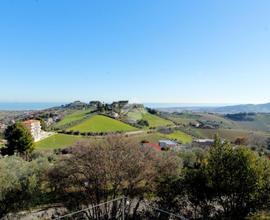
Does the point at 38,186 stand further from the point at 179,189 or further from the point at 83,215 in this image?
the point at 179,189

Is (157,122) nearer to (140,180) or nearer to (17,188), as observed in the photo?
(140,180)

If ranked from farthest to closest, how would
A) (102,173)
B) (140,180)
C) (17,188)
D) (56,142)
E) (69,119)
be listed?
(69,119), (56,142), (140,180), (17,188), (102,173)

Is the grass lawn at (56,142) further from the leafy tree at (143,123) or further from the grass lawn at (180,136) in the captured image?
the leafy tree at (143,123)

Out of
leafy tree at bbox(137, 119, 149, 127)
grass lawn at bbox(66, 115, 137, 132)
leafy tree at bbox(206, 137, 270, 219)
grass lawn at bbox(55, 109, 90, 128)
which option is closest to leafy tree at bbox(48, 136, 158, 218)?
leafy tree at bbox(206, 137, 270, 219)

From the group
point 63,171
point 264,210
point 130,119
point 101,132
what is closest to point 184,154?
point 264,210

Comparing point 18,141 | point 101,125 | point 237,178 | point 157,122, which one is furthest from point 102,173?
point 157,122

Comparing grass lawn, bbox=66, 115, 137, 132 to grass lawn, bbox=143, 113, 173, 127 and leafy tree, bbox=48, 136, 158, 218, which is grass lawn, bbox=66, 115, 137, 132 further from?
leafy tree, bbox=48, 136, 158, 218
